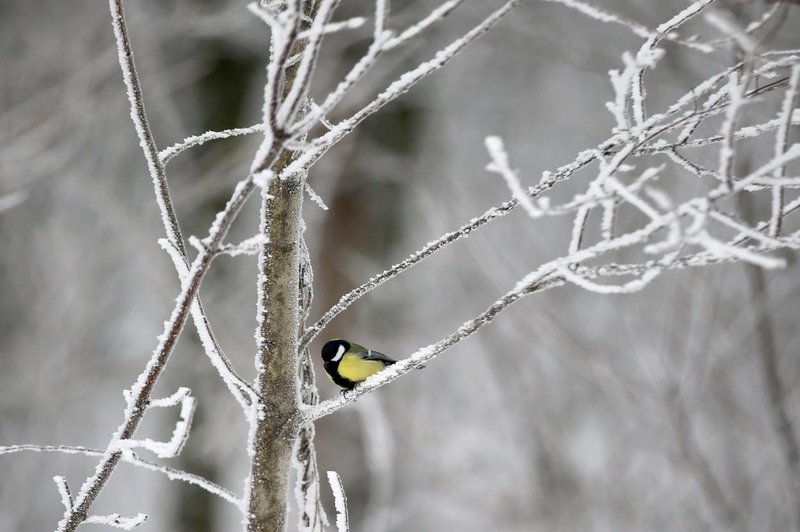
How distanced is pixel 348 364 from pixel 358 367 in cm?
3

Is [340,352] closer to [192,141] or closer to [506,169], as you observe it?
[192,141]

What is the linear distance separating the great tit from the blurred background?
356 millimetres

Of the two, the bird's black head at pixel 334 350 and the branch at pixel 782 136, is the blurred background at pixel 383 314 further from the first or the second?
the branch at pixel 782 136

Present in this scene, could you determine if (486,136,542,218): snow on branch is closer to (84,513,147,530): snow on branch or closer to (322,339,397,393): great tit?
(84,513,147,530): snow on branch

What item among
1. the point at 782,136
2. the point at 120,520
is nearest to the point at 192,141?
the point at 120,520

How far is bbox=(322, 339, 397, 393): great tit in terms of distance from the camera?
2.21m

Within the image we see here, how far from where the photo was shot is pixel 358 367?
2258mm

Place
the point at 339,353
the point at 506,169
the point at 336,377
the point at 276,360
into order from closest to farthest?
the point at 506,169, the point at 276,360, the point at 336,377, the point at 339,353

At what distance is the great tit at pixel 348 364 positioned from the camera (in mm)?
2211

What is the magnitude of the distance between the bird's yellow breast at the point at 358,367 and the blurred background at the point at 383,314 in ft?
1.17

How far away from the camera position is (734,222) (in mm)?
858

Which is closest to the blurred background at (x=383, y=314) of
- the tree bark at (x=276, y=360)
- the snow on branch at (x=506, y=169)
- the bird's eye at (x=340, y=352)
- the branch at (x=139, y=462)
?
the bird's eye at (x=340, y=352)

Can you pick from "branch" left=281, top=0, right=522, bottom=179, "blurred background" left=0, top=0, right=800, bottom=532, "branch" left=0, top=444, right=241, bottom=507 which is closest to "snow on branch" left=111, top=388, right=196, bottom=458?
"branch" left=0, top=444, right=241, bottom=507

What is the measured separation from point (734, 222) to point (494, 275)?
88.7 inches
